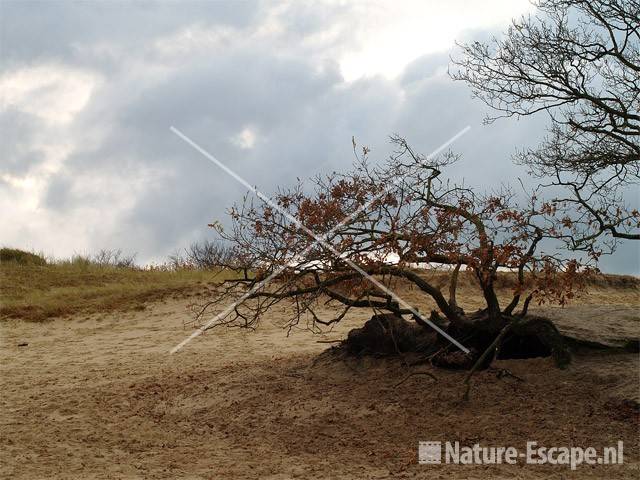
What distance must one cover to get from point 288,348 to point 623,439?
818 cm

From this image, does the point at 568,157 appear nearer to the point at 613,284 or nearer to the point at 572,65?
the point at 572,65

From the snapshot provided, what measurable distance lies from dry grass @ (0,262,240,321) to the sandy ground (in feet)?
24.3

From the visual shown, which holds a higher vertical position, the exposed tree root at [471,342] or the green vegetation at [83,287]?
the green vegetation at [83,287]

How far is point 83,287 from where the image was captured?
70.8 feet

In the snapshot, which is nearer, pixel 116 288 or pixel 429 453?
pixel 429 453

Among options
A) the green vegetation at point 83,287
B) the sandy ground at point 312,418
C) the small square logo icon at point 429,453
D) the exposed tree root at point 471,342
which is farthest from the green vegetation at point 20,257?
the small square logo icon at point 429,453

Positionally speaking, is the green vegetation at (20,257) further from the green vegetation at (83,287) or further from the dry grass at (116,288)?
the dry grass at (116,288)

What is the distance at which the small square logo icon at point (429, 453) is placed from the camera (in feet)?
22.6

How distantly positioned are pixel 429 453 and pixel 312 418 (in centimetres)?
178

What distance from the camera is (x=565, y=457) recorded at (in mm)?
6750

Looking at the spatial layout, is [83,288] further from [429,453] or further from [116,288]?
[429,453]

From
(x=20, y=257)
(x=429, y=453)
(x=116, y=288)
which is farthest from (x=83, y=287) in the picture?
(x=429, y=453)

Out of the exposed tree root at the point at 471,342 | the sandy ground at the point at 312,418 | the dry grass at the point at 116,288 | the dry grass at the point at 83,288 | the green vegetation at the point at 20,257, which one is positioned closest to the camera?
the sandy ground at the point at 312,418

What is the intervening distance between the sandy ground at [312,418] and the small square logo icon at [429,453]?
11 cm
